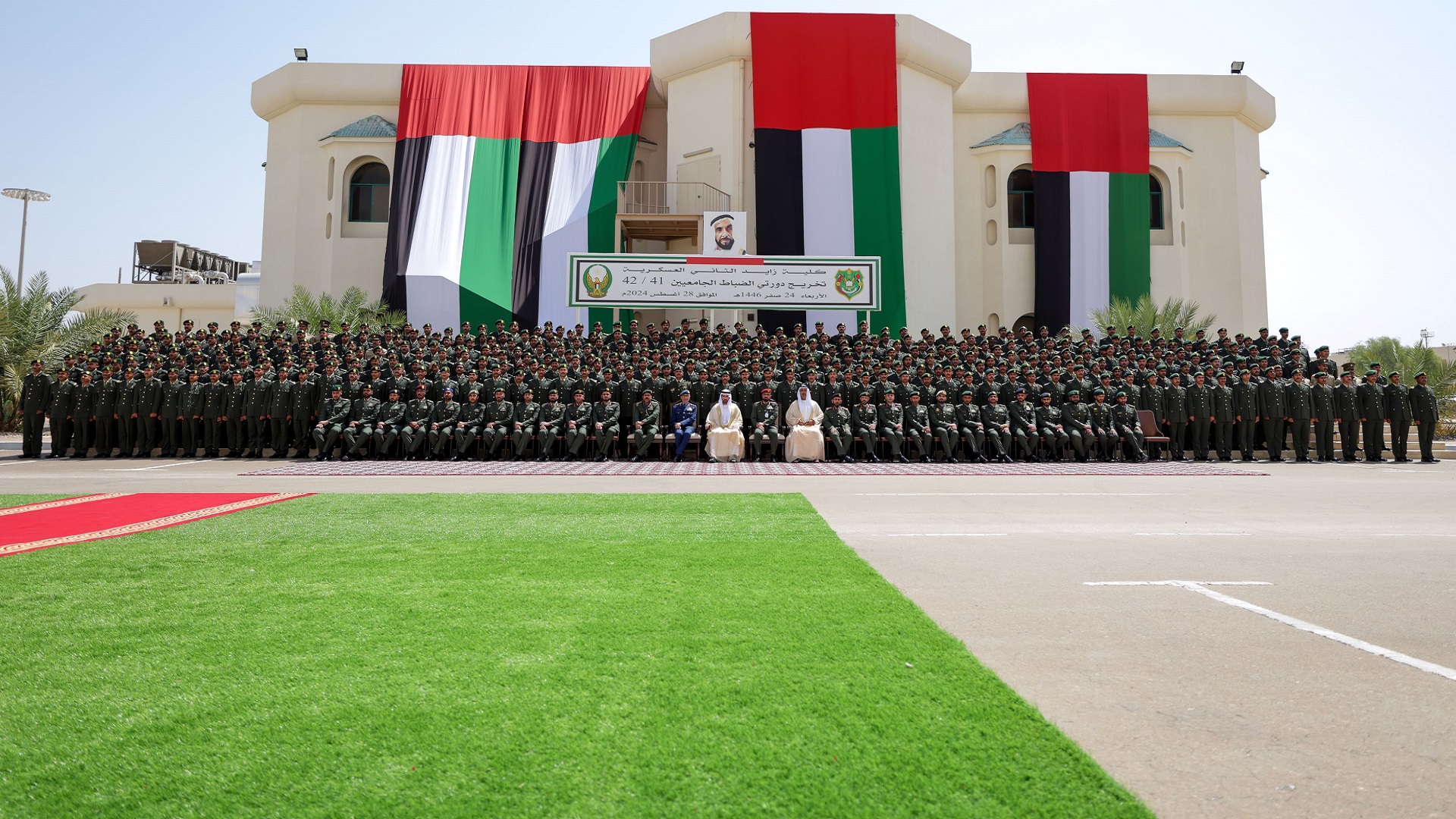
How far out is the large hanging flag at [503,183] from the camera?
26.6m

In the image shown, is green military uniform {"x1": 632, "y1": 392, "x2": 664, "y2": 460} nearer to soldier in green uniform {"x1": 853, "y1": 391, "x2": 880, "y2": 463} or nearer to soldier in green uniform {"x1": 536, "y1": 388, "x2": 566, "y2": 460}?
soldier in green uniform {"x1": 536, "y1": 388, "x2": 566, "y2": 460}

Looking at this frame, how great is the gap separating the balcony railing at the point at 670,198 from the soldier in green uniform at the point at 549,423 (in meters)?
11.9

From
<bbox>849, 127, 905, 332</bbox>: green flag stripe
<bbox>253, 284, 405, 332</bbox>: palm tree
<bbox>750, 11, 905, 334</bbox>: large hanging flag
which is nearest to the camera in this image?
<bbox>253, 284, 405, 332</bbox>: palm tree

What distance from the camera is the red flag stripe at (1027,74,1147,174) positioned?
27891 mm

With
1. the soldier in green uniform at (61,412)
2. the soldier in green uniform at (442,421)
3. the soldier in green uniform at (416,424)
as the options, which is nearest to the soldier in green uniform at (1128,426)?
the soldier in green uniform at (416,424)

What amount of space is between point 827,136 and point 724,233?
18.3ft

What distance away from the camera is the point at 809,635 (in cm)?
348

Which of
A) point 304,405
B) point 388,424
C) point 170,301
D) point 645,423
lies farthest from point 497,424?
point 170,301

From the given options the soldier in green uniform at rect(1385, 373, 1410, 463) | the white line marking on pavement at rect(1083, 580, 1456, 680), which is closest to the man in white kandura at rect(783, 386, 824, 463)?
the white line marking on pavement at rect(1083, 580, 1456, 680)

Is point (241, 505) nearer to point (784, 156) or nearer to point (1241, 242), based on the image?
point (784, 156)

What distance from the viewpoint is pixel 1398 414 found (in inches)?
658

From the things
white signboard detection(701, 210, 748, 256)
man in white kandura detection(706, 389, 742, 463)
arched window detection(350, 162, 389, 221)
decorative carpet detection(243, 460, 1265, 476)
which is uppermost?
arched window detection(350, 162, 389, 221)

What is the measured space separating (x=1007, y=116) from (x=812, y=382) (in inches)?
706

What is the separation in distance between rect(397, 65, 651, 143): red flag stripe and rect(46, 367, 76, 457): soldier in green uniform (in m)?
14.6
